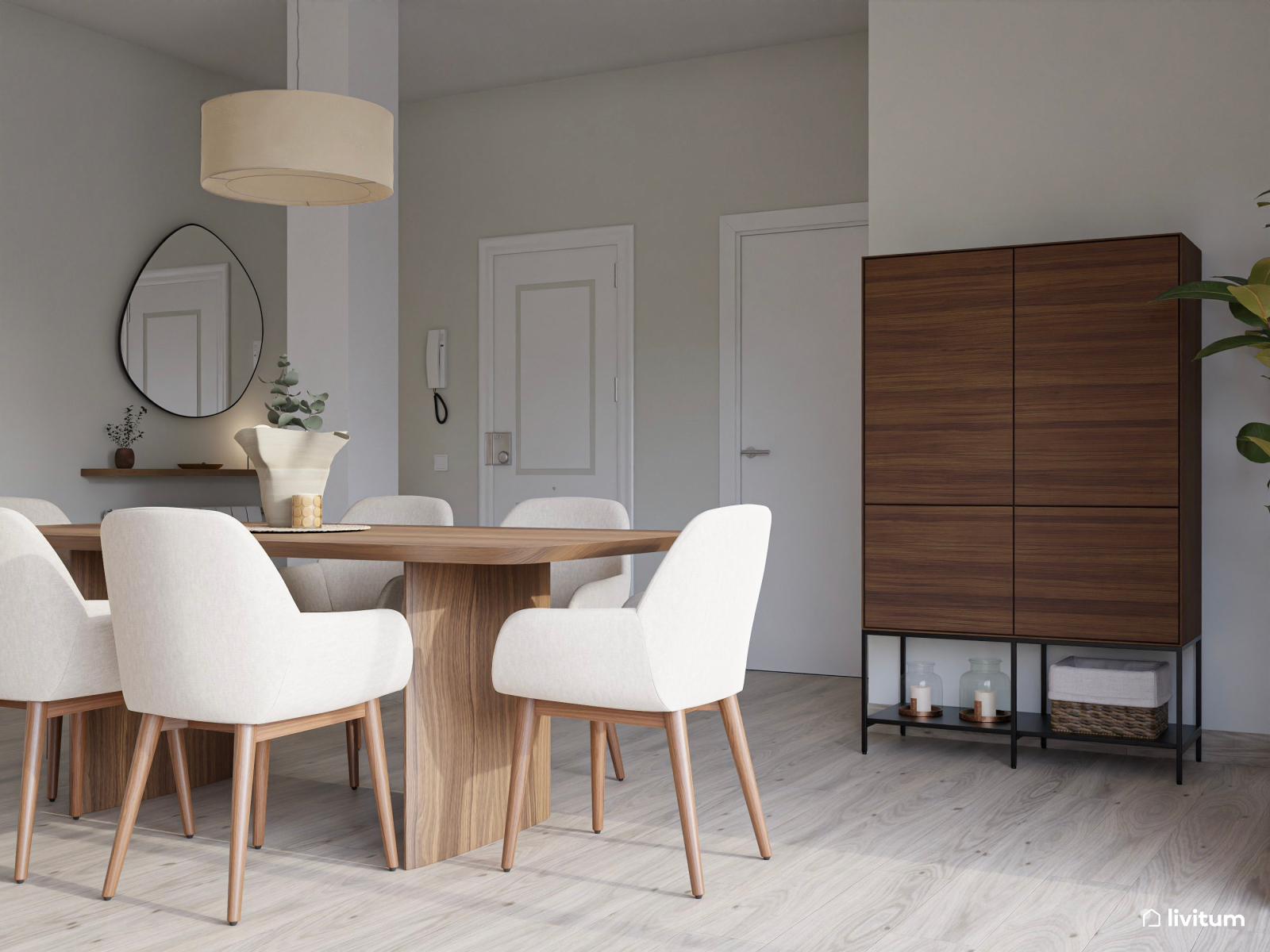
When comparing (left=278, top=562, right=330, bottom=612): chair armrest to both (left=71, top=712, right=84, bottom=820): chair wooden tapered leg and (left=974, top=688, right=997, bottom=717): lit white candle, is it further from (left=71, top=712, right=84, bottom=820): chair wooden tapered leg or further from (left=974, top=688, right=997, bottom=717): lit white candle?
(left=974, top=688, right=997, bottom=717): lit white candle

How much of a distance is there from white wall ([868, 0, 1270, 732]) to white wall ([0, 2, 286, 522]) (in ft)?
11.1

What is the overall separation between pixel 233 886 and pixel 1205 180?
3.45 m

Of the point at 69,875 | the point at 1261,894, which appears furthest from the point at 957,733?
the point at 69,875

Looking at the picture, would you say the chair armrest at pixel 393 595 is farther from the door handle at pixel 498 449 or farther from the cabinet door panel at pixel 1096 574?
the door handle at pixel 498 449

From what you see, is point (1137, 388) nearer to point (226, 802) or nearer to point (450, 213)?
point (226, 802)

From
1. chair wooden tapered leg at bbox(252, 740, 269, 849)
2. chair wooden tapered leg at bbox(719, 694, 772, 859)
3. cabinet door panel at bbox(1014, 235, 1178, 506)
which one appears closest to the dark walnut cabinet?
cabinet door panel at bbox(1014, 235, 1178, 506)

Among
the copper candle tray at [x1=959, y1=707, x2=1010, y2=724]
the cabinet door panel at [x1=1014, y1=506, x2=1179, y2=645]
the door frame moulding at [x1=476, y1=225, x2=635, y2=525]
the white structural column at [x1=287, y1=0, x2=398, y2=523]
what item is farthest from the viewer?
the door frame moulding at [x1=476, y1=225, x2=635, y2=525]

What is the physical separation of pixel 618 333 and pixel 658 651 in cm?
350

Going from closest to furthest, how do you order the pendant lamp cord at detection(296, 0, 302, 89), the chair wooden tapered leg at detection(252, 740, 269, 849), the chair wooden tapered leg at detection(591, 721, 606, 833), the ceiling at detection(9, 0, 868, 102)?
the chair wooden tapered leg at detection(252, 740, 269, 849) < the chair wooden tapered leg at detection(591, 721, 606, 833) < the pendant lamp cord at detection(296, 0, 302, 89) < the ceiling at detection(9, 0, 868, 102)

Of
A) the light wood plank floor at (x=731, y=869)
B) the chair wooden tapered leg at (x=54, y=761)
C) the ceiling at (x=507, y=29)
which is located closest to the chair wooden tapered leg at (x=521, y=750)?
the light wood plank floor at (x=731, y=869)

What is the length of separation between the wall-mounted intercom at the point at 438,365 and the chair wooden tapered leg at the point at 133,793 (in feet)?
12.4

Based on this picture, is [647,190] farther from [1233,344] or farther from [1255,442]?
[1255,442]

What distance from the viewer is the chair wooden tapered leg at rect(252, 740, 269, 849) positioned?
2648 millimetres

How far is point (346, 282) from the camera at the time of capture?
14.8 feet
